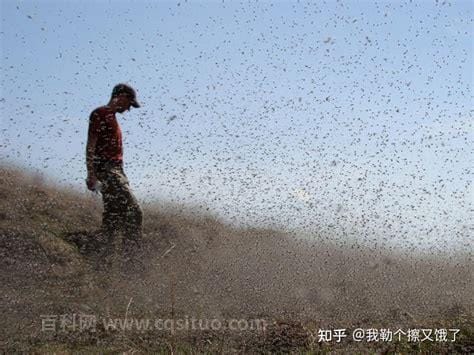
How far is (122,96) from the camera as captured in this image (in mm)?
7176

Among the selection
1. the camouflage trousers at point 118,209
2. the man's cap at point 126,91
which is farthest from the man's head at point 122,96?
the camouflage trousers at point 118,209

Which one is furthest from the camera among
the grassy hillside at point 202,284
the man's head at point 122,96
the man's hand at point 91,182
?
the man's head at point 122,96

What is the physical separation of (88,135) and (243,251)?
2511 mm

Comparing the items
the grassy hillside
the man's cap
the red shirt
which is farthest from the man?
the grassy hillside

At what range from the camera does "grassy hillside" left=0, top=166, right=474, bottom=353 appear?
16.2 feet

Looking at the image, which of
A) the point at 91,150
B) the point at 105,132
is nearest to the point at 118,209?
the point at 91,150

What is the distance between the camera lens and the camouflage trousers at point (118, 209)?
7.03 metres

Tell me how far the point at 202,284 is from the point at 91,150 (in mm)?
2109

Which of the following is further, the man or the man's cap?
the man's cap

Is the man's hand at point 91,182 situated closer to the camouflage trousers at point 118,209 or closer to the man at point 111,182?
the man at point 111,182

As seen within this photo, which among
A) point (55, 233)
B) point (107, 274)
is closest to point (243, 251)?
point (107, 274)

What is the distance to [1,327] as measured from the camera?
17.1 ft

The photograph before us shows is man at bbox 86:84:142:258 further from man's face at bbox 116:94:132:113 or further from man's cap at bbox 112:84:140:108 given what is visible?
man's cap at bbox 112:84:140:108

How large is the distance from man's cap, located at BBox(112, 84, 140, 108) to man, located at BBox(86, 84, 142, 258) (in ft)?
0.55
